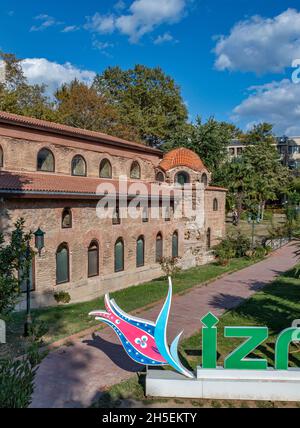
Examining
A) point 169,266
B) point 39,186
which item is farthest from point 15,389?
point 169,266

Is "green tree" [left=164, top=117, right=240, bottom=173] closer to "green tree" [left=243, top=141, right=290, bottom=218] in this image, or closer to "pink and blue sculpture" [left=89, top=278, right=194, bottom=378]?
"green tree" [left=243, top=141, right=290, bottom=218]

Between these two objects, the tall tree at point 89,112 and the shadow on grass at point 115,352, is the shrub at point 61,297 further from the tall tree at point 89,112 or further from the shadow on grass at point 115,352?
the tall tree at point 89,112

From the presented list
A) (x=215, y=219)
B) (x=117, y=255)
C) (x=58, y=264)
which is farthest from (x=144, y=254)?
(x=215, y=219)

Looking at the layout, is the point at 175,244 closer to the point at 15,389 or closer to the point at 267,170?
the point at 15,389

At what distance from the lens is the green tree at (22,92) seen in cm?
3762

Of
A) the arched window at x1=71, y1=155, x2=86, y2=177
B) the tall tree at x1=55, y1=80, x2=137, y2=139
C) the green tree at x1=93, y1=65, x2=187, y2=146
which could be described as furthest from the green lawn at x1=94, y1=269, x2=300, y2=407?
the green tree at x1=93, y1=65, x2=187, y2=146

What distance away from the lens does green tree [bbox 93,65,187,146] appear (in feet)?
177

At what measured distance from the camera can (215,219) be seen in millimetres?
32688

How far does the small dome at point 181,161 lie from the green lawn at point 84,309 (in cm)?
939

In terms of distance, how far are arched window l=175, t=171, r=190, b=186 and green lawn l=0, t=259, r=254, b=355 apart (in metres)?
8.53

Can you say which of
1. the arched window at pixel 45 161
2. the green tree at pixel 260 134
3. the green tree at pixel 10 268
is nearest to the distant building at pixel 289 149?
the green tree at pixel 260 134

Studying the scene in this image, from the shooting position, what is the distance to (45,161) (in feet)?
75.0

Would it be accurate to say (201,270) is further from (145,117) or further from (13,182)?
(145,117)

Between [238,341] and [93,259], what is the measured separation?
1038cm
